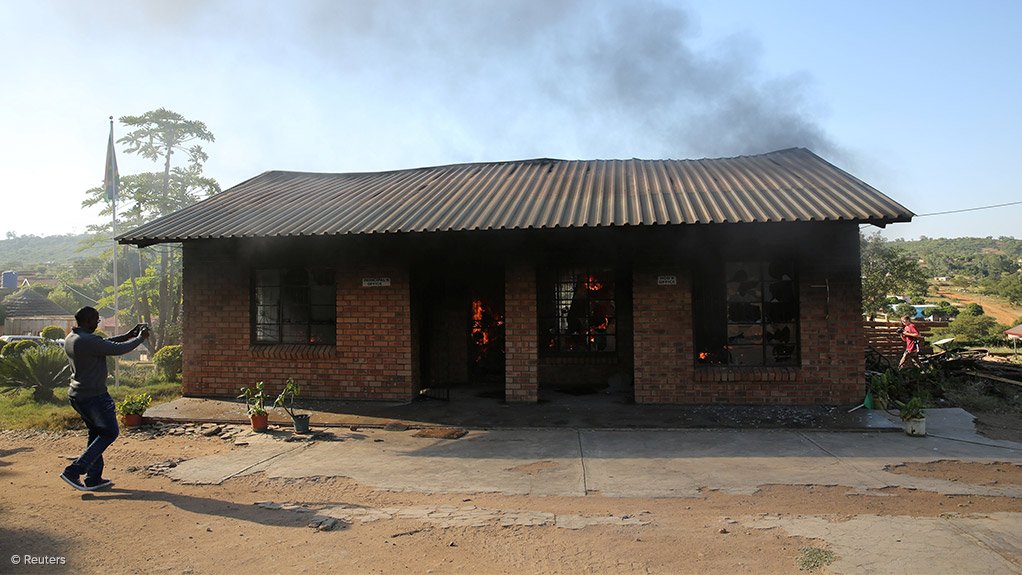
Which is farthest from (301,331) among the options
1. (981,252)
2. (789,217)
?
(981,252)

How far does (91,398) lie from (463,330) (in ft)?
21.7

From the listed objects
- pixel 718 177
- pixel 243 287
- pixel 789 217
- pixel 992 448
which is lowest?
pixel 992 448

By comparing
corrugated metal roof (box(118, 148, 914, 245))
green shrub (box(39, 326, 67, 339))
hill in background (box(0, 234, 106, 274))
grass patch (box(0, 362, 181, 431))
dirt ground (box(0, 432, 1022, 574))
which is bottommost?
dirt ground (box(0, 432, 1022, 574))

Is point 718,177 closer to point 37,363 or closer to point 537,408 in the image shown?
point 537,408

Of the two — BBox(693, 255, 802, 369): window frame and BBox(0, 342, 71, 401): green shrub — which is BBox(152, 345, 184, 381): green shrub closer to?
BBox(0, 342, 71, 401): green shrub

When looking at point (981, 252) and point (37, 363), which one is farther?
point (981, 252)

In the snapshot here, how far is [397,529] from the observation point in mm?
4336

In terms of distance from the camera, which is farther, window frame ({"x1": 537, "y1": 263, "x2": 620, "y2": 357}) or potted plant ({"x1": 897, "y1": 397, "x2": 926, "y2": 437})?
window frame ({"x1": 537, "y1": 263, "x2": 620, "y2": 357})

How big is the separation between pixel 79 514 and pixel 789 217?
26.5 feet

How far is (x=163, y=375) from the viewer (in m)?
13.7

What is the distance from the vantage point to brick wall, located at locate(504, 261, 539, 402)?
8781mm

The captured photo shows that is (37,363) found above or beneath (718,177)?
beneath

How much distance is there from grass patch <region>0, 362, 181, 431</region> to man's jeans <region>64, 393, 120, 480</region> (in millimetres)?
3597

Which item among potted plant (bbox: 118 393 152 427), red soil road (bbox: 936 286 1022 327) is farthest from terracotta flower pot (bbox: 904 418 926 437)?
red soil road (bbox: 936 286 1022 327)
